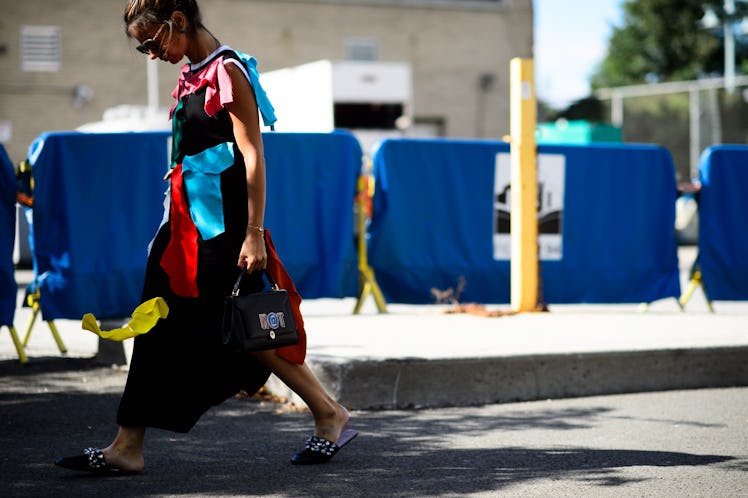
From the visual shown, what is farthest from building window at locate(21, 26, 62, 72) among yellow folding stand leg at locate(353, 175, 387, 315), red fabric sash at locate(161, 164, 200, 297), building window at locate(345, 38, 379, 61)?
red fabric sash at locate(161, 164, 200, 297)

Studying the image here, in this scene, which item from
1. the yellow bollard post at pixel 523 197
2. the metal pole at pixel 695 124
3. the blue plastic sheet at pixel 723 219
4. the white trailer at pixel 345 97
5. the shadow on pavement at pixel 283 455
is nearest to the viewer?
the shadow on pavement at pixel 283 455

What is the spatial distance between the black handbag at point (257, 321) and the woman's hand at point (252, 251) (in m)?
0.04

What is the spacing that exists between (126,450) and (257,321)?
0.74m

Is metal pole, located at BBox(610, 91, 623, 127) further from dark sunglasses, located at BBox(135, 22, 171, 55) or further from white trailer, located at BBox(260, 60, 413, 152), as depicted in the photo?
dark sunglasses, located at BBox(135, 22, 171, 55)

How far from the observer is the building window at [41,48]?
95.0 ft

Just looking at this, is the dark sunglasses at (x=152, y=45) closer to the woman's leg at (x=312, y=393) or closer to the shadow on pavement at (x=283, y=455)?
the woman's leg at (x=312, y=393)

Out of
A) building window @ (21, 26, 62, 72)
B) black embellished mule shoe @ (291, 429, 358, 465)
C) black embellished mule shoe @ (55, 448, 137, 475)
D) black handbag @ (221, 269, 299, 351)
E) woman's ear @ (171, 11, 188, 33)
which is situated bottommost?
black embellished mule shoe @ (291, 429, 358, 465)

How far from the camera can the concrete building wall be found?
29.0m

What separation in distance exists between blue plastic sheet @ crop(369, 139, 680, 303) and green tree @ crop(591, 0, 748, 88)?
163 feet

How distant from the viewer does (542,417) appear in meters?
6.12

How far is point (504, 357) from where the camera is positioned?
6.59 m

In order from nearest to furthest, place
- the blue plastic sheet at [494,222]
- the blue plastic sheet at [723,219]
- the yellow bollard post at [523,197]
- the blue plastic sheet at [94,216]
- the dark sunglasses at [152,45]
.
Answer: the dark sunglasses at [152,45], the blue plastic sheet at [94,216], the yellow bollard post at [523,197], the blue plastic sheet at [494,222], the blue plastic sheet at [723,219]

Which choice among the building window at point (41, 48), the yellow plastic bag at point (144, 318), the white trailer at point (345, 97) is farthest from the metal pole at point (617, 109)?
the yellow plastic bag at point (144, 318)

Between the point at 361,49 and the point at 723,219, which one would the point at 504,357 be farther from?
the point at 361,49
